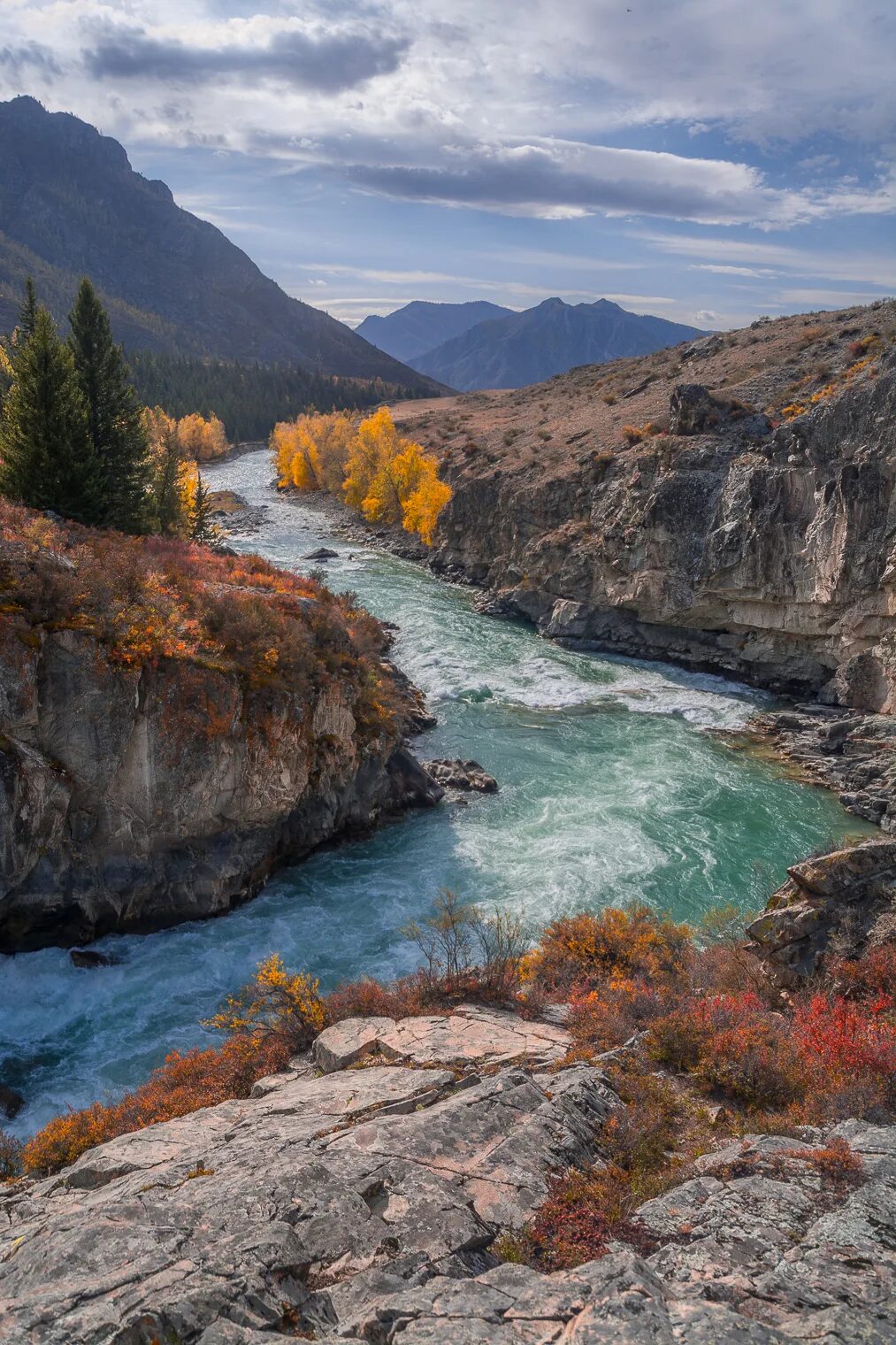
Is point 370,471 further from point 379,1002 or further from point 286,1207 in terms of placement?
point 286,1207

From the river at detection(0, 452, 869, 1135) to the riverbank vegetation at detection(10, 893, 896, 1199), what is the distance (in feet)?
5.17

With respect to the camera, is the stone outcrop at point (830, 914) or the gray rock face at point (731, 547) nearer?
the stone outcrop at point (830, 914)

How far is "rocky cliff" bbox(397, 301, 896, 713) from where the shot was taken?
114 feet

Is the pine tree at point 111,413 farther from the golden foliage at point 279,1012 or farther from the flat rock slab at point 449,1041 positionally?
the flat rock slab at point 449,1041

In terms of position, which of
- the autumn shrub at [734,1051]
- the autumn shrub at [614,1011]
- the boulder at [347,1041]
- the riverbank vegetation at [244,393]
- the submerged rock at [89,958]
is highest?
the riverbank vegetation at [244,393]

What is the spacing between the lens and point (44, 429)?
23312mm

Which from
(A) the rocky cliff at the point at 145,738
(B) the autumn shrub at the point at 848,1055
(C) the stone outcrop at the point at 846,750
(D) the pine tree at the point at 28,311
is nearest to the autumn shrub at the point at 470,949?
(A) the rocky cliff at the point at 145,738

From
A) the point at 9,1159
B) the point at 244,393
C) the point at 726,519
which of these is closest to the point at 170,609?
the point at 9,1159

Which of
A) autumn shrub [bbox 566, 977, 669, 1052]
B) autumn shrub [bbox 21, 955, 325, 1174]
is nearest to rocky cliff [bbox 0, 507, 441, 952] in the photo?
autumn shrub [bbox 21, 955, 325, 1174]

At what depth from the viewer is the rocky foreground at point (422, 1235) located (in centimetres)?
598

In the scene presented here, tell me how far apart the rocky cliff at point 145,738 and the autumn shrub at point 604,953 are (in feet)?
28.1

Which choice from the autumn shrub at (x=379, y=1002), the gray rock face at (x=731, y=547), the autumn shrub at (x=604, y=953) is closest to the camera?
the autumn shrub at (x=379, y=1002)

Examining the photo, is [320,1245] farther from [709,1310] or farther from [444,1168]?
[709,1310]

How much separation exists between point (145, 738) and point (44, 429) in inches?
447
